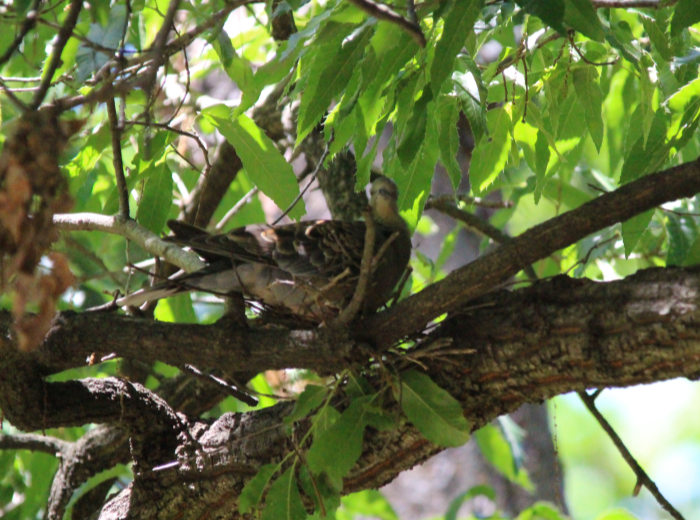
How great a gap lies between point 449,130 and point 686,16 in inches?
25.8

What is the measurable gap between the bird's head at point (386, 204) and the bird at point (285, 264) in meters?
0.33

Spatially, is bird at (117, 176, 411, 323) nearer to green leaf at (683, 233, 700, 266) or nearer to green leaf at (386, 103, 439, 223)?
green leaf at (386, 103, 439, 223)

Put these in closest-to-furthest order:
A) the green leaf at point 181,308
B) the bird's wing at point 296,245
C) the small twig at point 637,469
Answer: the small twig at point 637,469 → the bird's wing at point 296,245 → the green leaf at point 181,308

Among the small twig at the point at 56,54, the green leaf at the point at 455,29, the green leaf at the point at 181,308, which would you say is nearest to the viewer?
the small twig at the point at 56,54

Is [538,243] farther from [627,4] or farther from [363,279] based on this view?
[627,4]

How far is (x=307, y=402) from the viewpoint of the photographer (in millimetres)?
2240

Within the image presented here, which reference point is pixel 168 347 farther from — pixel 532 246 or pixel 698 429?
pixel 698 429

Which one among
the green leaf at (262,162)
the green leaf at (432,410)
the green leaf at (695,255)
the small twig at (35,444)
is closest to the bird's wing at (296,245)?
the green leaf at (262,162)

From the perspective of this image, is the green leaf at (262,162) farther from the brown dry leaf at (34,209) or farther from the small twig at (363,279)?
the brown dry leaf at (34,209)

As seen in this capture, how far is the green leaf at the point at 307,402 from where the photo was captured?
7.32ft

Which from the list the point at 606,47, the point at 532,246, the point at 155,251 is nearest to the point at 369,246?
the point at 532,246

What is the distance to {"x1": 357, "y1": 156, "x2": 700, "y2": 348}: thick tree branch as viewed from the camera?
1798mm

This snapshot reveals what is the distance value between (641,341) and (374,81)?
96 cm

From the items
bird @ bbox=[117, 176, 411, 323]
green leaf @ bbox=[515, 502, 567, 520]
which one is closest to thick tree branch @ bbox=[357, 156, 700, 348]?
bird @ bbox=[117, 176, 411, 323]
